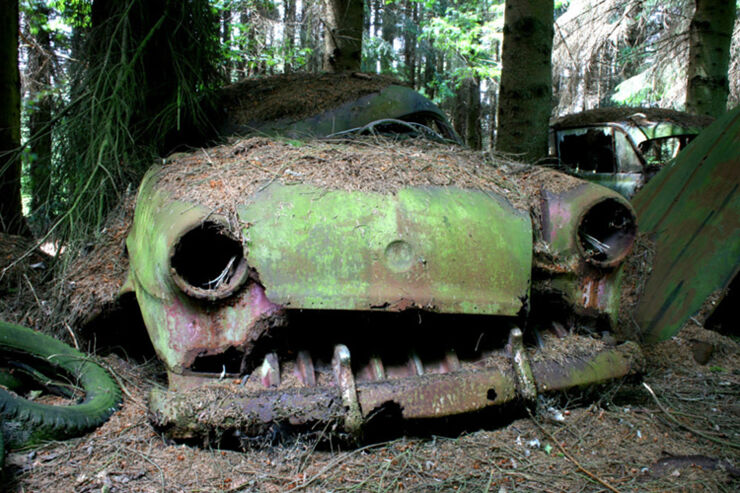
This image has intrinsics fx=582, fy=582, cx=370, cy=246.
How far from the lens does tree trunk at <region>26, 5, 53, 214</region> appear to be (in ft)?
13.3

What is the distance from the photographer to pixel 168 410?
1889 millimetres

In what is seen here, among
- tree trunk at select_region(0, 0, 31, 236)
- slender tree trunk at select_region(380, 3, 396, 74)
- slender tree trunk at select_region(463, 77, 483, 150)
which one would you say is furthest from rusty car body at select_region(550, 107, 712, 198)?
slender tree trunk at select_region(380, 3, 396, 74)

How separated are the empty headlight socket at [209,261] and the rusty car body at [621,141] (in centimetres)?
541

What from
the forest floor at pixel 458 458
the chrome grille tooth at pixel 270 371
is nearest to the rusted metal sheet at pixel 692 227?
the forest floor at pixel 458 458

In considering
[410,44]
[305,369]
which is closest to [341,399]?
[305,369]

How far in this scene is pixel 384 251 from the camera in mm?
2092

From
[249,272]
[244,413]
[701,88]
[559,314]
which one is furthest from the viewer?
[701,88]

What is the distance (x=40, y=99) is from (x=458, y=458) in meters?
9.57

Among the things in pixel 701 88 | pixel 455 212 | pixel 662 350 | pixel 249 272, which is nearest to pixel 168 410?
pixel 249 272

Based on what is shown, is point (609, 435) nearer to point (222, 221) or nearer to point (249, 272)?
point (249, 272)

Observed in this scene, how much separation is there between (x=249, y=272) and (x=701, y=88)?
27.7 ft

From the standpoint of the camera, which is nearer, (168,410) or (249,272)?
(168,410)

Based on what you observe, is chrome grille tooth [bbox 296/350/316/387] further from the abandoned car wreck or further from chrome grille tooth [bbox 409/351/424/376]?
chrome grille tooth [bbox 409/351/424/376]

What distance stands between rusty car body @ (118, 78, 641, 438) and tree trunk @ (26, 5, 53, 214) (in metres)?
2.00
